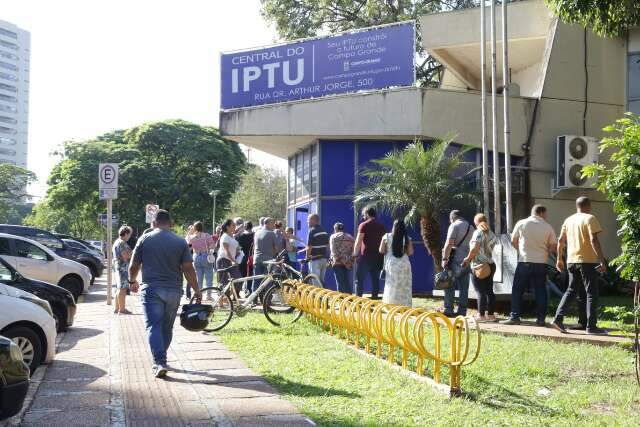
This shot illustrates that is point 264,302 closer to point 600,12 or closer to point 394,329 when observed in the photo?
point 394,329

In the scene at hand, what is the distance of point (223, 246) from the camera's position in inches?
534

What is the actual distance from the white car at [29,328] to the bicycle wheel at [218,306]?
330 centimetres

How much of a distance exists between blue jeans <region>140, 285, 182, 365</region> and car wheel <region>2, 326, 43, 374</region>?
48.0 inches

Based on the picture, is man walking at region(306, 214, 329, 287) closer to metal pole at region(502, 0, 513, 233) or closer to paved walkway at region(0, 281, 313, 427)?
paved walkway at region(0, 281, 313, 427)

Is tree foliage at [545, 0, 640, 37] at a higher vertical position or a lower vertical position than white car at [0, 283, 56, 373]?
higher

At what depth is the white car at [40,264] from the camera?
15.0m

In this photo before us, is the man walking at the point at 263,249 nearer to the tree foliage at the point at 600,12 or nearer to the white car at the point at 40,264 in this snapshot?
the white car at the point at 40,264

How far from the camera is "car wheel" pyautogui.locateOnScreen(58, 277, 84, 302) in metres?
16.3

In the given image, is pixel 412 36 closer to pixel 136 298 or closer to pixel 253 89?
pixel 253 89

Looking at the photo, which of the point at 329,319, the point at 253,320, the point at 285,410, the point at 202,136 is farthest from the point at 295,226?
the point at 202,136

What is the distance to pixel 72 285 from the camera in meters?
16.5

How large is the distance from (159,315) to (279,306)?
13.0 ft

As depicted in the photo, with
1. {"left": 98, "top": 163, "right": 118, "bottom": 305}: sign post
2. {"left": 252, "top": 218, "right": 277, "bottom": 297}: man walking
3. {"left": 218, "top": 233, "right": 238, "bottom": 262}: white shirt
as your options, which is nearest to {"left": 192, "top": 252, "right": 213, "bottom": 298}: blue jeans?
{"left": 218, "top": 233, "right": 238, "bottom": 262}: white shirt

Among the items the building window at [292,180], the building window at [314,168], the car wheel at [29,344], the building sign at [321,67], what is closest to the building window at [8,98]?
the building window at [292,180]
